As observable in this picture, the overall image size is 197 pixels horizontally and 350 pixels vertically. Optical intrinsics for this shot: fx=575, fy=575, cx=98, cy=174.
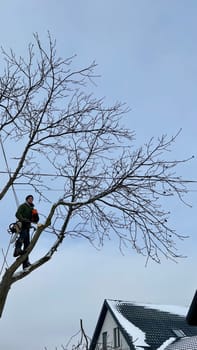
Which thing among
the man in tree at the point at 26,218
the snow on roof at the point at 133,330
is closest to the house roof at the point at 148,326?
the snow on roof at the point at 133,330

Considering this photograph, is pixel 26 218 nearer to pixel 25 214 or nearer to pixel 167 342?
pixel 25 214

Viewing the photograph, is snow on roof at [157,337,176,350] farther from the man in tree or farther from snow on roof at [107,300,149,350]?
the man in tree

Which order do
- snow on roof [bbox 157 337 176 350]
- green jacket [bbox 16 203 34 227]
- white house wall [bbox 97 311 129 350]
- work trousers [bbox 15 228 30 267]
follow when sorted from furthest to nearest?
white house wall [bbox 97 311 129 350]
snow on roof [bbox 157 337 176 350]
green jacket [bbox 16 203 34 227]
work trousers [bbox 15 228 30 267]

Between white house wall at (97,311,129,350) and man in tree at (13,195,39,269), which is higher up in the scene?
white house wall at (97,311,129,350)

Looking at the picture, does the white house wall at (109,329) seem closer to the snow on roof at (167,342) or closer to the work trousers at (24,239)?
the snow on roof at (167,342)

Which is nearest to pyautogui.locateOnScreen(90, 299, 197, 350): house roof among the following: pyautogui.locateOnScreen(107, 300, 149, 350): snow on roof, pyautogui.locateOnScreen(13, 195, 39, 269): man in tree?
pyautogui.locateOnScreen(107, 300, 149, 350): snow on roof

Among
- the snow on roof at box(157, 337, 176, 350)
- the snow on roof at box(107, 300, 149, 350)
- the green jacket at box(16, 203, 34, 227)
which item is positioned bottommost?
the green jacket at box(16, 203, 34, 227)

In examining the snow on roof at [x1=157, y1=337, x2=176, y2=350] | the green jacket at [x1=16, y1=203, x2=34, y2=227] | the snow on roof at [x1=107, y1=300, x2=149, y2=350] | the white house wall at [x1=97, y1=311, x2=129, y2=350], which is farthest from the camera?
the white house wall at [x1=97, y1=311, x2=129, y2=350]

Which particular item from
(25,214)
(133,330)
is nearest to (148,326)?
(133,330)

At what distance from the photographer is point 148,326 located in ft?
83.4

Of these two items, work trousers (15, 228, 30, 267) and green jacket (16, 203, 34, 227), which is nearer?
work trousers (15, 228, 30, 267)

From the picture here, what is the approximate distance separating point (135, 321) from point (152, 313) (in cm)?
161

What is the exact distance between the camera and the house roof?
77.7ft

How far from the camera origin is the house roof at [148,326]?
23.7 m
